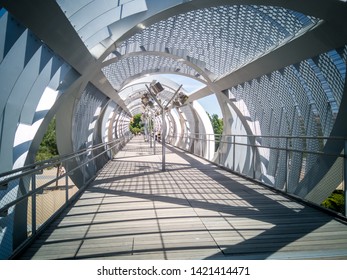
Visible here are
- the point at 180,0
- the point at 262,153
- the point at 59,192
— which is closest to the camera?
the point at 59,192

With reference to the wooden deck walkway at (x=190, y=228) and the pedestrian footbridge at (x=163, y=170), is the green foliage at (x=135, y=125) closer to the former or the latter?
the pedestrian footbridge at (x=163, y=170)

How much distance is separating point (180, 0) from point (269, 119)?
919cm

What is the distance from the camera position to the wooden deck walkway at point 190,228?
3.73 m

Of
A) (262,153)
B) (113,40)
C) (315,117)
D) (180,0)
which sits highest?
(180,0)

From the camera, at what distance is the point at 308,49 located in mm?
8016

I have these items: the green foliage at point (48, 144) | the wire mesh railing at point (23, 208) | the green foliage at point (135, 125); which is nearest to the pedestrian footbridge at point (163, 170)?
the wire mesh railing at point (23, 208)

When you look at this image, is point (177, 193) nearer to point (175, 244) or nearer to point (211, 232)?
point (211, 232)

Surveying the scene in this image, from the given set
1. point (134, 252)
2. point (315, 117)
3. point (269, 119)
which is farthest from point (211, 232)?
point (269, 119)

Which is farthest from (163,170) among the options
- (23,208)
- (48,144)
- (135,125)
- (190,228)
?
(135,125)

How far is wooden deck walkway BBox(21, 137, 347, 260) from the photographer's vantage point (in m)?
3.73

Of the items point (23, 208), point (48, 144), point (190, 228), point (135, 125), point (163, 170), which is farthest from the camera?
point (135, 125)

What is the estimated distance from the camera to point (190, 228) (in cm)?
457

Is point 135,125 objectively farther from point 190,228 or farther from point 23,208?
point 190,228

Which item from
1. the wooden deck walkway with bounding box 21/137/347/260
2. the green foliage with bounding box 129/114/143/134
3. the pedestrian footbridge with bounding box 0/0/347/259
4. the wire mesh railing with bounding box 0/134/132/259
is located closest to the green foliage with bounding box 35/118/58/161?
the green foliage with bounding box 129/114/143/134
